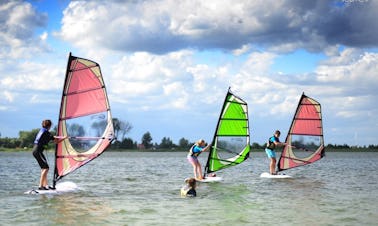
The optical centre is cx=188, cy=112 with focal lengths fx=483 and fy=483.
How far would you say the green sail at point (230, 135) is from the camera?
19.1 metres

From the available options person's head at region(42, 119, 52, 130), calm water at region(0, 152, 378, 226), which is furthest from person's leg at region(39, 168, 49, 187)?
person's head at region(42, 119, 52, 130)

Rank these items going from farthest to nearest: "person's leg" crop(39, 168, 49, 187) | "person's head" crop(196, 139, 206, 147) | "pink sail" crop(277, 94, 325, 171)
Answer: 1. "pink sail" crop(277, 94, 325, 171)
2. "person's head" crop(196, 139, 206, 147)
3. "person's leg" crop(39, 168, 49, 187)

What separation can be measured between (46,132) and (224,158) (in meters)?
8.35

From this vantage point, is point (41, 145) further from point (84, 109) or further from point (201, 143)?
point (201, 143)

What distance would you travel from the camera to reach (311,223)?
9953 millimetres

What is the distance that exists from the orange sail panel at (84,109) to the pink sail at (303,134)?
31.9ft

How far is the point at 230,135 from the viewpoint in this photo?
19391 mm

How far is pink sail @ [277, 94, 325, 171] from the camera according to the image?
21188 mm

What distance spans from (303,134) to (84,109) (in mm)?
10931

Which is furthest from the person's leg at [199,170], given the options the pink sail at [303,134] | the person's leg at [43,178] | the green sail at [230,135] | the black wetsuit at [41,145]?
the black wetsuit at [41,145]

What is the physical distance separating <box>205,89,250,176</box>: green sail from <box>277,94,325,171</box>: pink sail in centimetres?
263

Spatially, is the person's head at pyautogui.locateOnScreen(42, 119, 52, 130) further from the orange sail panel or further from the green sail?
the green sail

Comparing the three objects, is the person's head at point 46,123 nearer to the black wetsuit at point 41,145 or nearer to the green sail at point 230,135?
the black wetsuit at point 41,145

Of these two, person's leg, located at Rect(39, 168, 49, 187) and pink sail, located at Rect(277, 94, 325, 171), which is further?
pink sail, located at Rect(277, 94, 325, 171)
